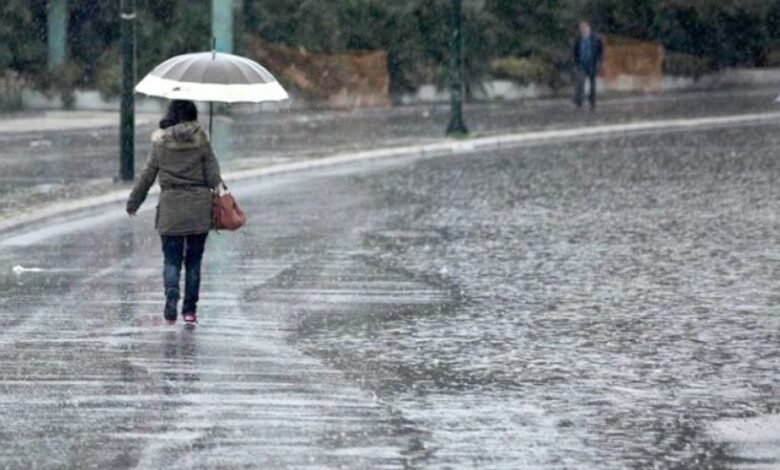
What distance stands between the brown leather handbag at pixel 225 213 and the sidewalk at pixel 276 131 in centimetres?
727

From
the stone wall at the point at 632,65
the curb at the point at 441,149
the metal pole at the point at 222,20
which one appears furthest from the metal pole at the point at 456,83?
the stone wall at the point at 632,65

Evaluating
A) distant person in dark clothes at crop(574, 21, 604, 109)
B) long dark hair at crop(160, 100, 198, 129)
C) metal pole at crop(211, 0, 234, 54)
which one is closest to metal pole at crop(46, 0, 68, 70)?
metal pole at crop(211, 0, 234, 54)

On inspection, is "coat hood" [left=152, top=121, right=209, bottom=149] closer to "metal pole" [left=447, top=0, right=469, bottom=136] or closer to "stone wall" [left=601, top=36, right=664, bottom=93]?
"metal pole" [left=447, top=0, right=469, bottom=136]

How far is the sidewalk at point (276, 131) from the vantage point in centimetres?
2569

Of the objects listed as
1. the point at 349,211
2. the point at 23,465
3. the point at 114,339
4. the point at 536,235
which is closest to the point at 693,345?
the point at 114,339

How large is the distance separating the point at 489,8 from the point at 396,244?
3306 centimetres

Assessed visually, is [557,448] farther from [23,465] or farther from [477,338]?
[477,338]

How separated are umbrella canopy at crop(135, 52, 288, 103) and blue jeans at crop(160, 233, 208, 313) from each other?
0.94 metres

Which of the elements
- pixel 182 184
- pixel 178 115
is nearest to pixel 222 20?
pixel 178 115

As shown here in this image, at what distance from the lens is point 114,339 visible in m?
13.0

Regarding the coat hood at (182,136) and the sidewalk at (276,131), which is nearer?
the coat hood at (182,136)

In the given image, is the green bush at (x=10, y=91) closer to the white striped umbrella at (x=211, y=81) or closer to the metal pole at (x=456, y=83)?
the metal pole at (x=456, y=83)

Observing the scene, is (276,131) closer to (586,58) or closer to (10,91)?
(10,91)

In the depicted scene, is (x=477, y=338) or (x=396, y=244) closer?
(x=477, y=338)
